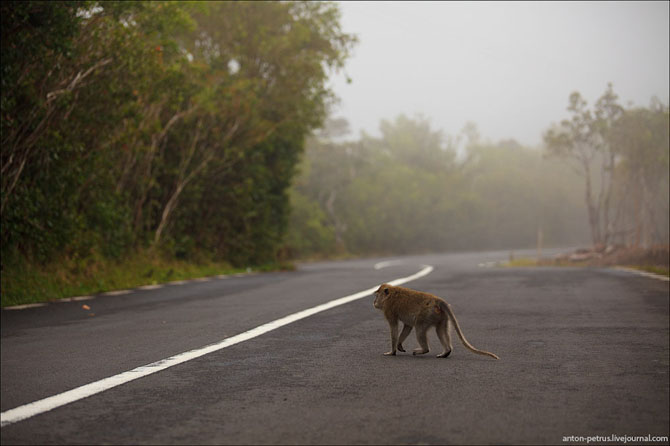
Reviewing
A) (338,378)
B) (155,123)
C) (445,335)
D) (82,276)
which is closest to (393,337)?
(445,335)

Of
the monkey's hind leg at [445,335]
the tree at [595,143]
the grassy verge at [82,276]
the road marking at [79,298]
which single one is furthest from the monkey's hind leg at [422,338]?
the tree at [595,143]

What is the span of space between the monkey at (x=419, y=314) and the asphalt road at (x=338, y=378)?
A: 5.8 inches

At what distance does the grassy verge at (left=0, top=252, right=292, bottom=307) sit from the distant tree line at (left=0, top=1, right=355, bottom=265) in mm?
301

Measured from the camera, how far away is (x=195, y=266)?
23.1 m

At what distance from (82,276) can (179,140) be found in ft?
25.8

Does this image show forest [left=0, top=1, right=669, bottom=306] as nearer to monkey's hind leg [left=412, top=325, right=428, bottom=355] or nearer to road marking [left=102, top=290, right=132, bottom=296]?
road marking [left=102, top=290, right=132, bottom=296]

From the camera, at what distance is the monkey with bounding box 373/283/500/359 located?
674cm

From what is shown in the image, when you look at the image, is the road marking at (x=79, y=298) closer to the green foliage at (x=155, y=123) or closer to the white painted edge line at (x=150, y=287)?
the green foliage at (x=155, y=123)

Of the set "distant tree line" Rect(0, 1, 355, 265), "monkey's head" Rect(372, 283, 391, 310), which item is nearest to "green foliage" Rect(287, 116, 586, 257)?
"distant tree line" Rect(0, 1, 355, 265)

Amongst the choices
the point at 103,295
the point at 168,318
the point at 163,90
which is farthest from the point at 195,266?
the point at 168,318

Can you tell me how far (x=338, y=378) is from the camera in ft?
19.7

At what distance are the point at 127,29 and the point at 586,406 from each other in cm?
1355

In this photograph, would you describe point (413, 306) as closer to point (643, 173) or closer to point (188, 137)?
point (188, 137)

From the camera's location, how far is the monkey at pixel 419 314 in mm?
6738
